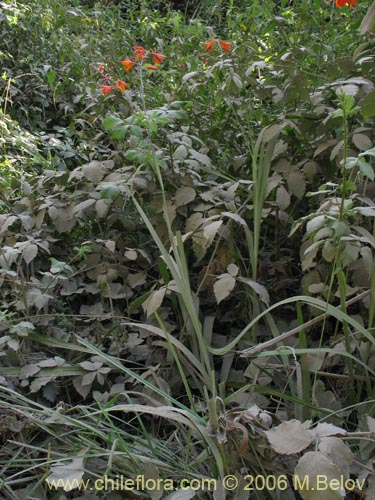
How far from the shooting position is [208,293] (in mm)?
1630

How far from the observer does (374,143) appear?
5.38 ft

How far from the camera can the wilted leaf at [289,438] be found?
2.93ft

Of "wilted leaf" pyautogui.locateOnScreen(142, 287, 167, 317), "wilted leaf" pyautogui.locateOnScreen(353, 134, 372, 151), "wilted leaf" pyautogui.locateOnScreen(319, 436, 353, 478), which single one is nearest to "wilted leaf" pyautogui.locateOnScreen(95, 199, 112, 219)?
"wilted leaf" pyautogui.locateOnScreen(142, 287, 167, 317)

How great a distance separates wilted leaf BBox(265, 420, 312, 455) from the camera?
89 centimetres

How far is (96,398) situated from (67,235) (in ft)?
2.30

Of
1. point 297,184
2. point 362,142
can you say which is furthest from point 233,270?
point 362,142

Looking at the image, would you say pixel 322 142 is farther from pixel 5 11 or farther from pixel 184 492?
pixel 5 11

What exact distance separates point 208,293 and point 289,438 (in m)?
0.75

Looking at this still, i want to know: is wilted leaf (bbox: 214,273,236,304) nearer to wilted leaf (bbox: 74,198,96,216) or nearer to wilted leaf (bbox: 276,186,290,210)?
wilted leaf (bbox: 276,186,290,210)

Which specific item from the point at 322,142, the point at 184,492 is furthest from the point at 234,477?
the point at 322,142

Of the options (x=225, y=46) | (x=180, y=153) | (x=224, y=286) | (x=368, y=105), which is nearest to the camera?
(x=368, y=105)

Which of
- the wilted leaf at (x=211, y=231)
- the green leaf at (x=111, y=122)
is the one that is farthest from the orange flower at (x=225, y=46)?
the wilted leaf at (x=211, y=231)

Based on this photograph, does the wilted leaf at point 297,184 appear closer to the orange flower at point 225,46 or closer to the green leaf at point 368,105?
the green leaf at point 368,105

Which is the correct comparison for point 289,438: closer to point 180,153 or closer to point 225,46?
point 180,153
